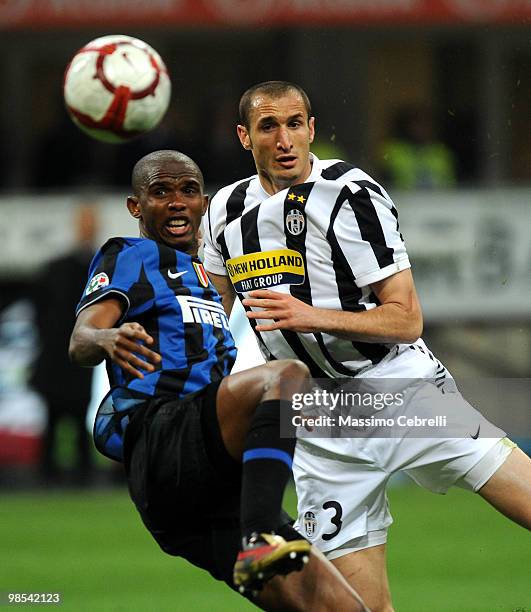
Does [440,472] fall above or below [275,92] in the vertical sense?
below

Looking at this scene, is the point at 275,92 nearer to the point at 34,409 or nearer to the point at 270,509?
the point at 270,509

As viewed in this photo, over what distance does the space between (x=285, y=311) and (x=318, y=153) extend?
7.46m

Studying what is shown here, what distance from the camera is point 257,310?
216 inches

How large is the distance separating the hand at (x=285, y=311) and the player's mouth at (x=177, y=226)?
0.37m

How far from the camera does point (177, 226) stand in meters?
5.23

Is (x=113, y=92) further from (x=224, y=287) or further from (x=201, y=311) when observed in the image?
(x=201, y=311)

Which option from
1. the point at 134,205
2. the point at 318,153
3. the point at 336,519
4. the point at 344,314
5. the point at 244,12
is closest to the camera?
the point at 344,314

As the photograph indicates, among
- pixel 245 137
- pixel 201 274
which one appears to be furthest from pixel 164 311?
pixel 245 137

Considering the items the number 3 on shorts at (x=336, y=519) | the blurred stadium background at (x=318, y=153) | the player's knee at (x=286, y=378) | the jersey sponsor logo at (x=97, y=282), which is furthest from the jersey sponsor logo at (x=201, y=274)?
the blurred stadium background at (x=318, y=153)

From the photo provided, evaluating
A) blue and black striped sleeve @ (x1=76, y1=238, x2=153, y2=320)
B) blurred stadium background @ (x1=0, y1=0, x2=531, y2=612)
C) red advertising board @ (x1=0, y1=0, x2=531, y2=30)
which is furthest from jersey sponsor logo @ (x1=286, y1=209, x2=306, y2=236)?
red advertising board @ (x1=0, y1=0, x2=531, y2=30)

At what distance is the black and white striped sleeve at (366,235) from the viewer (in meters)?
5.32

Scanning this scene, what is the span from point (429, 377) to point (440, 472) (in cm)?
38

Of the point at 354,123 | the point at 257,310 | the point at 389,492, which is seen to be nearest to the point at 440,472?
the point at 257,310

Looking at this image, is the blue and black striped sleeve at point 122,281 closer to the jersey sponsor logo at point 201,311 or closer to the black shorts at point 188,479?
the jersey sponsor logo at point 201,311
